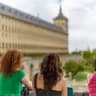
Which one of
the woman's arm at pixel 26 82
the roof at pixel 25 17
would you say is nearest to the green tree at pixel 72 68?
the roof at pixel 25 17

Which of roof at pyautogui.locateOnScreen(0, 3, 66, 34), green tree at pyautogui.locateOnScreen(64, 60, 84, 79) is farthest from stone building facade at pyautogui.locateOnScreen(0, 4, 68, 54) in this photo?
green tree at pyautogui.locateOnScreen(64, 60, 84, 79)

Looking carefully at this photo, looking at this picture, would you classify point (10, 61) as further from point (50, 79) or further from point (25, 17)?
point (25, 17)

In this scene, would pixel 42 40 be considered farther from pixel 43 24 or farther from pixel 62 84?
pixel 62 84

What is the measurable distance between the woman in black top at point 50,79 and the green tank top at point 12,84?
187 mm

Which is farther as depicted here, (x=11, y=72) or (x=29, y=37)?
(x=29, y=37)

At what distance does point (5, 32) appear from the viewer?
71812mm

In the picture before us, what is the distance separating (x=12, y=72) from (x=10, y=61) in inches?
4.6

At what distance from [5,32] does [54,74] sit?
A: 66.6 m

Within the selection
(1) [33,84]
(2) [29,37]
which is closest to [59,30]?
(2) [29,37]

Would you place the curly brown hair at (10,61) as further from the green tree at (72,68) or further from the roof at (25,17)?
the roof at (25,17)

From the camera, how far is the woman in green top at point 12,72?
5422 mm

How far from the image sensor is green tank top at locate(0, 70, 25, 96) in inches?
211

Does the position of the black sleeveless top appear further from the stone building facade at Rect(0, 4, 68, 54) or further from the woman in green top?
the stone building facade at Rect(0, 4, 68, 54)

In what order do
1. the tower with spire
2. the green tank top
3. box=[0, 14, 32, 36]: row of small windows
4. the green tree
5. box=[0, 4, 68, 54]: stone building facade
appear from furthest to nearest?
the tower with spire
box=[0, 4, 68, 54]: stone building facade
box=[0, 14, 32, 36]: row of small windows
the green tree
the green tank top
